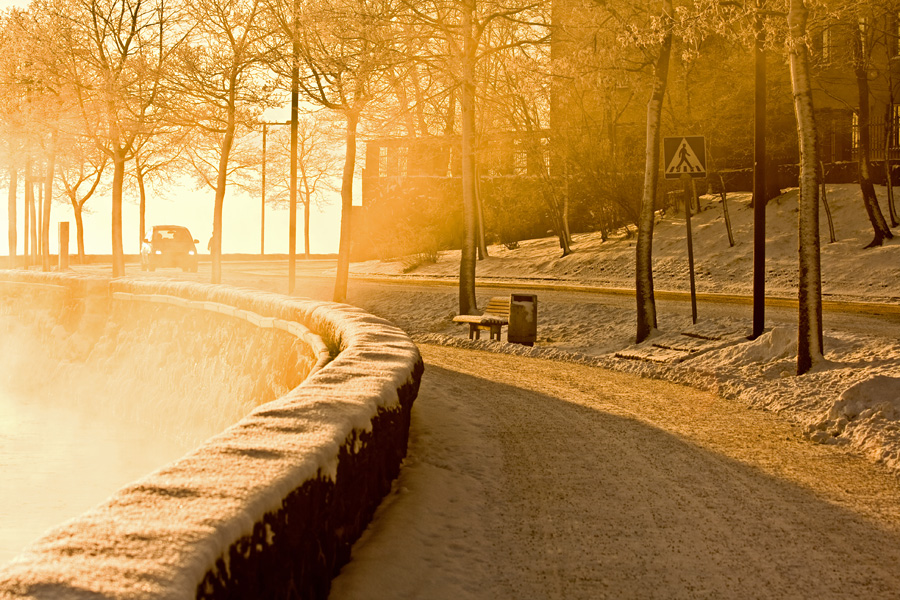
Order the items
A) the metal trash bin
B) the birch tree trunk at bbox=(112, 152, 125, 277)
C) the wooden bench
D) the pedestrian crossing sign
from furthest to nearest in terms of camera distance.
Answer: the birch tree trunk at bbox=(112, 152, 125, 277), the wooden bench, the metal trash bin, the pedestrian crossing sign

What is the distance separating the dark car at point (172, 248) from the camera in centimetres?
4400

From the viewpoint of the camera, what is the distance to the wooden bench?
19.5 meters

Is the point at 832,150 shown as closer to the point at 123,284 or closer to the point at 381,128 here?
the point at 381,128

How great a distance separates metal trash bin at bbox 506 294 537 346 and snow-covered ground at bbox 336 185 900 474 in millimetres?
520

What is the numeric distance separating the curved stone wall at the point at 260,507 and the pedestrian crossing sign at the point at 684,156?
926cm

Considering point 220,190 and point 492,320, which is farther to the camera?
point 220,190

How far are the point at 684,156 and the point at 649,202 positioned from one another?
1.10 metres

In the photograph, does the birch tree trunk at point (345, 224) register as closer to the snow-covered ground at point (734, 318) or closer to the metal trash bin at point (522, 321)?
the snow-covered ground at point (734, 318)

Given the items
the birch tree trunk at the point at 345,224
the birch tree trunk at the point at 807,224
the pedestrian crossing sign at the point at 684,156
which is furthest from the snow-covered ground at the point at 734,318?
the pedestrian crossing sign at the point at 684,156

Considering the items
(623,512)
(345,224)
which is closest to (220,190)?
(345,224)

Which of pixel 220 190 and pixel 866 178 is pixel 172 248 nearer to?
pixel 220 190

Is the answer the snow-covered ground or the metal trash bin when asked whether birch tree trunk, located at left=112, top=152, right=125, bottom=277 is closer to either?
the snow-covered ground

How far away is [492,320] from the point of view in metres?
19.4

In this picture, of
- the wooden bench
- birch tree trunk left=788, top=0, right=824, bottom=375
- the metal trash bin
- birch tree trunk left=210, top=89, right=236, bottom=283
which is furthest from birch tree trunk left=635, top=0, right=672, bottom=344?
birch tree trunk left=210, top=89, right=236, bottom=283
